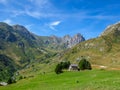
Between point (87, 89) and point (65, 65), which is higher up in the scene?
point (65, 65)

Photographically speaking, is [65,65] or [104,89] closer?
[104,89]

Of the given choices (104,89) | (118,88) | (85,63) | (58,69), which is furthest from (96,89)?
(85,63)

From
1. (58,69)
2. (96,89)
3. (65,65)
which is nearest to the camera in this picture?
(96,89)

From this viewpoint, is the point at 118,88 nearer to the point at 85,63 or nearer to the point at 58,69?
the point at 58,69

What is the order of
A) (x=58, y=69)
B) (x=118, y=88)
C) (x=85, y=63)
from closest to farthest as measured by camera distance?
1. (x=118, y=88)
2. (x=58, y=69)
3. (x=85, y=63)

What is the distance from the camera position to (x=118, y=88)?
30.0m

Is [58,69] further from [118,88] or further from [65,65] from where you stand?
[118,88]

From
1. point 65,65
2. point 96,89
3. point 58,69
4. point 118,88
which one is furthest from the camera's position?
point 65,65

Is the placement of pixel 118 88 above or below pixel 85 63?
below

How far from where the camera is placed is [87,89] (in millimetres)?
33750

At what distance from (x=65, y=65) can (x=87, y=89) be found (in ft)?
408

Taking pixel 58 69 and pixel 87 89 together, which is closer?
pixel 87 89

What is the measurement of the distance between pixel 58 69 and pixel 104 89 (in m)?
92.3

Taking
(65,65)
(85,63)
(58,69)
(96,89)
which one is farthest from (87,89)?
(65,65)
